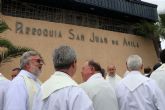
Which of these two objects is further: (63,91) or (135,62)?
(135,62)

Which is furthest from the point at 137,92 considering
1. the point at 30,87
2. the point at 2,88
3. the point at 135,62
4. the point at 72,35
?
the point at 72,35

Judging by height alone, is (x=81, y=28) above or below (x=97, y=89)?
above

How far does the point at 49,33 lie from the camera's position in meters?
15.7

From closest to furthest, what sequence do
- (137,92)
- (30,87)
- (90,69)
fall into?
1. (30,87)
2. (90,69)
3. (137,92)

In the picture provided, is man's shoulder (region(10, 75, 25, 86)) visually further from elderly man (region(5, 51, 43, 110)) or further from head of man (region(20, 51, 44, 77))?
head of man (region(20, 51, 44, 77))

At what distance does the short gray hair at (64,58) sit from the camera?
3850 millimetres

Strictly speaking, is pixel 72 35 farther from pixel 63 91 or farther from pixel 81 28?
pixel 63 91

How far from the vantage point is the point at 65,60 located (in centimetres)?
385

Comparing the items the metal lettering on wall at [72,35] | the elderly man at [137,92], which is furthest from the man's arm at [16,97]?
the metal lettering on wall at [72,35]

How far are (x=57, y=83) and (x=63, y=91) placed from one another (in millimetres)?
124

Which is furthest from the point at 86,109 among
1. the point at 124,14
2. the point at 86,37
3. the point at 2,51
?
the point at 124,14

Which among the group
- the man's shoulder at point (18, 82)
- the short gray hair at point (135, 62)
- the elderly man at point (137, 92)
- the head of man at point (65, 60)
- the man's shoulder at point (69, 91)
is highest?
the head of man at point (65, 60)

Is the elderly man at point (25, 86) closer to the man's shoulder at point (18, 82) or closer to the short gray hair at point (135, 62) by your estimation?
the man's shoulder at point (18, 82)

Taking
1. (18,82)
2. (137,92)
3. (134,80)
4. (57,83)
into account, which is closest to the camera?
(57,83)
